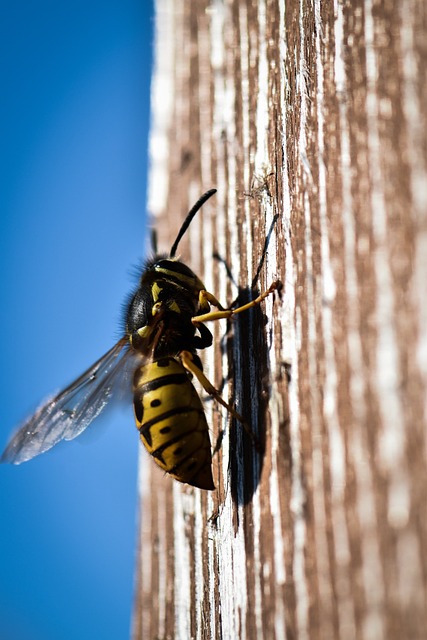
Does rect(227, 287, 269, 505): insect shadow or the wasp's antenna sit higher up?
the wasp's antenna

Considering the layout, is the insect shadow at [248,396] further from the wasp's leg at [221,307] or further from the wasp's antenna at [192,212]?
the wasp's antenna at [192,212]

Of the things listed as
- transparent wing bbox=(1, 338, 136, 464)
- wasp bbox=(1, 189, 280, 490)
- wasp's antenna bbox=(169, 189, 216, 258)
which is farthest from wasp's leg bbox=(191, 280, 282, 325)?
transparent wing bbox=(1, 338, 136, 464)

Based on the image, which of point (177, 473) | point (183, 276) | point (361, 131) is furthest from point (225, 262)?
point (361, 131)

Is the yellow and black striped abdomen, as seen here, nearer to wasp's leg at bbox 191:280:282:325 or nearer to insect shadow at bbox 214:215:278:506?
insect shadow at bbox 214:215:278:506

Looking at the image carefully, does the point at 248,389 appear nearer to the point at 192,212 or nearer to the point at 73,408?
the point at 192,212

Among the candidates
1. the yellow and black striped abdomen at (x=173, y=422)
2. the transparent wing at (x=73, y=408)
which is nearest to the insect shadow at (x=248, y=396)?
the yellow and black striped abdomen at (x=173, y=422)

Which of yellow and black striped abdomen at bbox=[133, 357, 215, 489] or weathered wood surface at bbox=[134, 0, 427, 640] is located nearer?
weathered wood surface at bbox=[134, 0, 427, 640]

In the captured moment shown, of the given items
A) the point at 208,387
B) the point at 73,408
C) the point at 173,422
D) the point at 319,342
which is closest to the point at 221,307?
the point at 208,387
